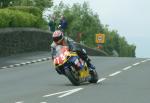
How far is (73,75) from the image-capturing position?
63.4ft

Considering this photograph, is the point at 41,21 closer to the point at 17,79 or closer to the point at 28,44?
the point at 28,44

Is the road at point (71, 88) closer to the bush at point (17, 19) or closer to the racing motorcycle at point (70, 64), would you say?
the racing motorcycle at point (70, 64)

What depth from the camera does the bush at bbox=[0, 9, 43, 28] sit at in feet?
124

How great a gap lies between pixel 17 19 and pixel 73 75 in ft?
70.3

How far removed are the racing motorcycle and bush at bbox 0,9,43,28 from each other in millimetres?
17905

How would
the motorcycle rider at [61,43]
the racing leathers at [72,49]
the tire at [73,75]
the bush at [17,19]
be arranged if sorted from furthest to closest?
the bush at [17,19] < the racing leathers at [72,49] < the motorcycle rider at [61,43] < the tire at [73,75]

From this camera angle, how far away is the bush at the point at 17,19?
37.9 meters

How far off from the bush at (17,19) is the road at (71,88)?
37.5ft

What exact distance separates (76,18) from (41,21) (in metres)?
79.6

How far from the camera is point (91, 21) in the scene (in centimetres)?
13188

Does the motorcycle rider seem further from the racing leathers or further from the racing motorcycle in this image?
the racing motorcycle

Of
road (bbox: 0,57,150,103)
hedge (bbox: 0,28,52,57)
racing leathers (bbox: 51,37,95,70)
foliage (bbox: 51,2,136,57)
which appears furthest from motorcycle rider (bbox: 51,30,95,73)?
foliage (bbox: 51,2,136,57)

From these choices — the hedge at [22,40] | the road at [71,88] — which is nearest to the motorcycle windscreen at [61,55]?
the road at [71,88]

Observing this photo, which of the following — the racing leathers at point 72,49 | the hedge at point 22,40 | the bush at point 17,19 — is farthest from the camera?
the bush at point 17,19
